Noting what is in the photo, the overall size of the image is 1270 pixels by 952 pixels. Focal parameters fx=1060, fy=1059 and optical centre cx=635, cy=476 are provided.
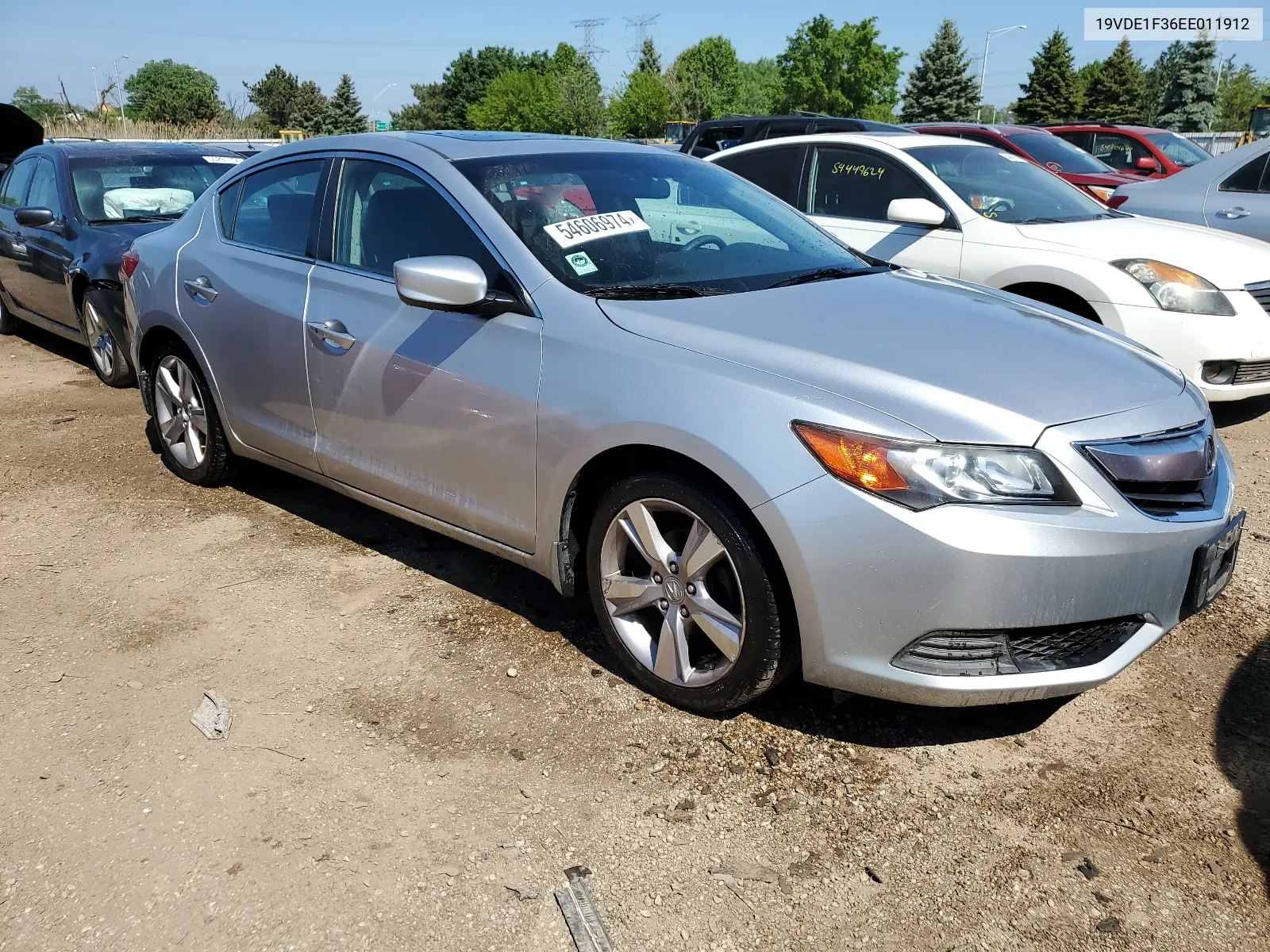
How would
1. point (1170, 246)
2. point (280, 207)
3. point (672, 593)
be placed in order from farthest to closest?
1. point (1170, 246)
2. point (280, 207)
3. point (672, 593)

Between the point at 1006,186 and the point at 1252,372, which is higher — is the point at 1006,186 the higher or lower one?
the higher one

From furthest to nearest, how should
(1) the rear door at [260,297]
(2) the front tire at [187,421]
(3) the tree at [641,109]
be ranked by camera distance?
(3) the tree at [641,109]
(2) the front tire at [187,421]
(1) the rear door at [260,297]

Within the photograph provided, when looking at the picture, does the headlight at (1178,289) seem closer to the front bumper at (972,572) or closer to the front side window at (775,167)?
the front side window at (775,167)

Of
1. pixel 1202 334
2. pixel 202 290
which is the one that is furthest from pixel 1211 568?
pixel 202 290

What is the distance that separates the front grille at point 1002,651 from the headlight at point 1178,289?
344cm

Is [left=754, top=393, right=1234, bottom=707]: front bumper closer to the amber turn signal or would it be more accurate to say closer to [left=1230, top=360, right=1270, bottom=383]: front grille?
the amber turn signal

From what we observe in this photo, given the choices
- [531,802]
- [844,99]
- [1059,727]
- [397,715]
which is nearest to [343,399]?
[397,715]

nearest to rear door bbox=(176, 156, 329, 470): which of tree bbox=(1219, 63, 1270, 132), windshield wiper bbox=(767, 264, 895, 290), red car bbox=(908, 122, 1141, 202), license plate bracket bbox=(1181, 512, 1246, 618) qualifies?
windshield wiper bbox=(767, 264, 895, 290)

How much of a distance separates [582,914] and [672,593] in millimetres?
944

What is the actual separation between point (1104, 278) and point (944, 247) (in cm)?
94

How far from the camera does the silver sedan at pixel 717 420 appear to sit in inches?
101

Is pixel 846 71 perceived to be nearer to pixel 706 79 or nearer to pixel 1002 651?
pixel 706 79

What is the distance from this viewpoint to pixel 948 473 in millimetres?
2547

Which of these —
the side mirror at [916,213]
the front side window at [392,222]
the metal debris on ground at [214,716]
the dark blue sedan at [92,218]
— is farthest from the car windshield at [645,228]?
the dark blue sedan at [92,218]
